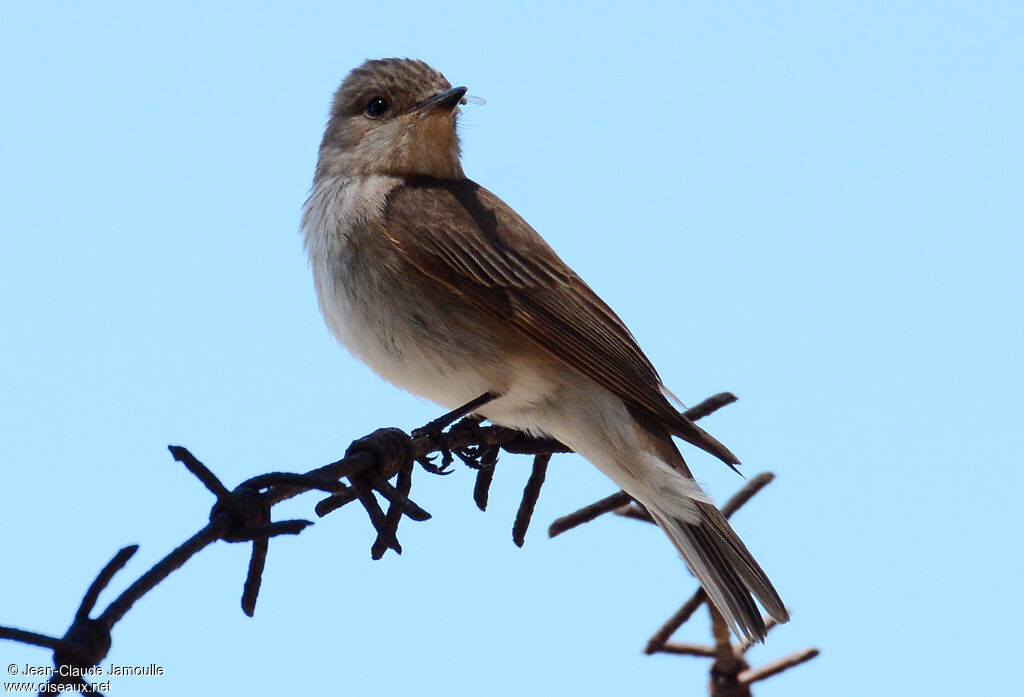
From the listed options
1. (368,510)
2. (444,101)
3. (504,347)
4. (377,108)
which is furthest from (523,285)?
(368,510)

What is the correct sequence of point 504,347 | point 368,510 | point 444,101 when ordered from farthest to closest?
point 444,101 → point 504,347 → point 368,510

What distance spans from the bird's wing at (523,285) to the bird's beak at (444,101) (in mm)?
381

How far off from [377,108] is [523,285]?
5.04ft

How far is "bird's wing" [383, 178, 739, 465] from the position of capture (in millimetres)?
4965

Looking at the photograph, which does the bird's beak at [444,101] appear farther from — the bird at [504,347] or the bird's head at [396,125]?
the bird at [504,347]

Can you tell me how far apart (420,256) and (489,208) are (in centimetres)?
84

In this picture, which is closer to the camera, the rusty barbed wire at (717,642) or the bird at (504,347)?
the rusty barbed wire at (717,642)

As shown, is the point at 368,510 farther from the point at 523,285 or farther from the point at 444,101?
the point at 444,101

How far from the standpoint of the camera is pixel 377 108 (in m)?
6.13

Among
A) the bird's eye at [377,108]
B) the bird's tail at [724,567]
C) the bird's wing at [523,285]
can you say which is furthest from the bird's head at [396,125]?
the bird's tail at [724,567]

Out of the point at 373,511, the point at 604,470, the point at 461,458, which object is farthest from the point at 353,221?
the point at 373,511

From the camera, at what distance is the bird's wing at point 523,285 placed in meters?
4.96

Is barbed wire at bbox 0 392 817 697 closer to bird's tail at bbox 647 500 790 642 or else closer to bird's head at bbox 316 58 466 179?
bird's tail at bbox 647 500 790 642

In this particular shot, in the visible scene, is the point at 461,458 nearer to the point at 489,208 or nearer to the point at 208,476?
the point at 489,208
